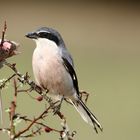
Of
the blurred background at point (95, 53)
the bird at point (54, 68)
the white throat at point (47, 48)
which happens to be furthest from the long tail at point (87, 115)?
the blurred background at point (95, 53)

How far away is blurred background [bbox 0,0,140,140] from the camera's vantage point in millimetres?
6988

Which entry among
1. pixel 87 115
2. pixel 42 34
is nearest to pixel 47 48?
pixel 42 34

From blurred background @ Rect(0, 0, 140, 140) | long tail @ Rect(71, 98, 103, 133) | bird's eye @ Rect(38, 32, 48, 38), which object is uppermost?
bird's eye @ Rect(38, 32, 48, 38)

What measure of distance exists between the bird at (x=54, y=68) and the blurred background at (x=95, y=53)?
2.22 metres

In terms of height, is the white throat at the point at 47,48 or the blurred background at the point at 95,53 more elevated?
the white throat at the point at 47,48

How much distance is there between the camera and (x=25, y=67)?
7.95 meters

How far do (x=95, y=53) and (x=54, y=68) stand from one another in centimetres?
593

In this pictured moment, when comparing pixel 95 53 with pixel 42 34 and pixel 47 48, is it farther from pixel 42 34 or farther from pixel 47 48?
pixel 42 34

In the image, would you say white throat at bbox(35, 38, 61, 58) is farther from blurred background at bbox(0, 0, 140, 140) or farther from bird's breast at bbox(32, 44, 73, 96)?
blurred background at bbox(0, 0, 140, 140)

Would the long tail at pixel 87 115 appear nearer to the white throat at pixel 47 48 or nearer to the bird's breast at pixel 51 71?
the bird's breast at pixel 51 71

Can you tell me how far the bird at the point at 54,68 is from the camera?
10.1 feet

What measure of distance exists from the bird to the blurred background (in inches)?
87.3

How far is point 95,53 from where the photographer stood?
30.4 ft

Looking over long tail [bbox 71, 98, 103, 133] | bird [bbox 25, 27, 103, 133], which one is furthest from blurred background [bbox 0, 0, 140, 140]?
long tail [bbox 71, 98, 103, 133]
